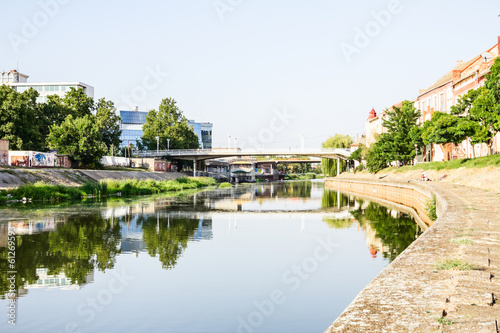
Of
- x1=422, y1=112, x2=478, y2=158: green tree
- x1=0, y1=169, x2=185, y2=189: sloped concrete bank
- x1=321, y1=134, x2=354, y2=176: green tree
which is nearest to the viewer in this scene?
x1=422, y1=112, x2=478, y2=158: green tree

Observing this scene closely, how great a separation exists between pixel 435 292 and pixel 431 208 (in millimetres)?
18516

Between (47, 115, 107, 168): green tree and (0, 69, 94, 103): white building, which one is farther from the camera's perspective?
(0, 69, 94, 103): white building

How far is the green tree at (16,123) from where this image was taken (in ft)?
191

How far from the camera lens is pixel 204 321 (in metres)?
9.68

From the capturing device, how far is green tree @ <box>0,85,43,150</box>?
58188 millimetres

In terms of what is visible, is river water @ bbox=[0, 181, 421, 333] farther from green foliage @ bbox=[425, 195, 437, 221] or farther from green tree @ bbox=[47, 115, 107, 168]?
green tree @ bbox=[47, 115, 107, 168]

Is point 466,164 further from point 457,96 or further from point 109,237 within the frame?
point 109,237

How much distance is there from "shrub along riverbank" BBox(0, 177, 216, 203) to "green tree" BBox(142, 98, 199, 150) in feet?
97.4

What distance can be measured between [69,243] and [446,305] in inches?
627

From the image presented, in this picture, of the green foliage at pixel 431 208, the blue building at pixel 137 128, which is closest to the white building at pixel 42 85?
the blue building at pixel 137 128

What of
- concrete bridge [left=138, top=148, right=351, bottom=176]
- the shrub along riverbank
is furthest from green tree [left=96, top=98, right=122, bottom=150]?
the shrub along riverbank

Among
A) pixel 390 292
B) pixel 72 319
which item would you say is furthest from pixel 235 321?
pixel 390 292

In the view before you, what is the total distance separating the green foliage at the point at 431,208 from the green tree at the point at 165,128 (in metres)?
75.5

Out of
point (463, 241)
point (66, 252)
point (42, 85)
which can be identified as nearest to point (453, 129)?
point (463, 241)
